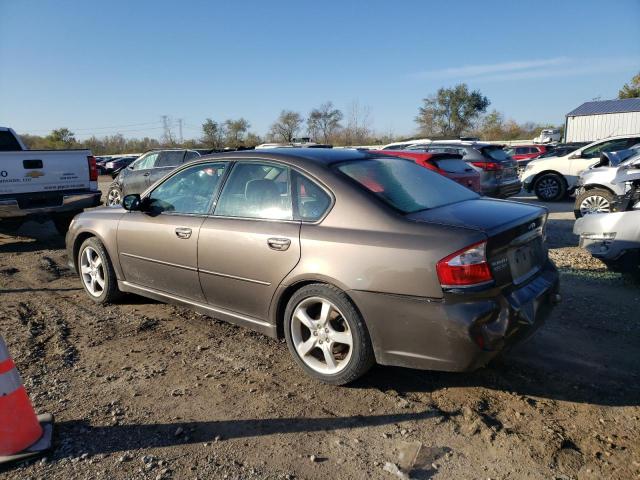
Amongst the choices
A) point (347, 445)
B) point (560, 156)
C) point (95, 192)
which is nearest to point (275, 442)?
point (347, 445)

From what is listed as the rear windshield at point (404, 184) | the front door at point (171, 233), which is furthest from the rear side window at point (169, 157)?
the rear windshield at point (404, 184)

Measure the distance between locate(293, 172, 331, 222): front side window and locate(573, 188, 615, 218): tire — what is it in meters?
7.47

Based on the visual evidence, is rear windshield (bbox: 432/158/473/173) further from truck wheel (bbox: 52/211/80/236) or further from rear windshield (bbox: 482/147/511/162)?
truck wheel (bbox: 52/211/80/236)

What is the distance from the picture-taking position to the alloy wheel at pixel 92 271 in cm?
506

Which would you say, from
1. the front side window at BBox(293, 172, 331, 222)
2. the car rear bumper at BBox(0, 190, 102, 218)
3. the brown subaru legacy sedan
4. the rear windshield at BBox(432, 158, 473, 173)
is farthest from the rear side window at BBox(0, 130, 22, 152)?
the front side window at BBox(293, 172, 331, 222)

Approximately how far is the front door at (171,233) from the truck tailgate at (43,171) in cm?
390

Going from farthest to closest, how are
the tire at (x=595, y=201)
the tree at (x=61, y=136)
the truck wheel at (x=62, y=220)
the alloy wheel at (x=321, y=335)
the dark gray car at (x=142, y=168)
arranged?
the tree at (x=61, y=136) → the dark gray car at (x=142, y=168) → the tire at (x=595, y=201) → the truck wheel at (x=62, y=220) → the alloy wheel at (x=321, y=335)

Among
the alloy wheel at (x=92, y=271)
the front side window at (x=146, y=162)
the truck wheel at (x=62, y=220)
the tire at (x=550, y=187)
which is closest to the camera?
the alloy wheel at (x=92, y=271)

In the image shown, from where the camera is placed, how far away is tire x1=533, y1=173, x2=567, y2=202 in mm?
13391

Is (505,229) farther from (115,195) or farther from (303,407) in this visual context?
(115,195)

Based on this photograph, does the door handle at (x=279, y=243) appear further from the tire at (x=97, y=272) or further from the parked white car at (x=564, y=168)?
the parked white car at (x=564, y=168)

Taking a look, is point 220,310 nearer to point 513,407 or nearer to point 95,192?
point 513,407

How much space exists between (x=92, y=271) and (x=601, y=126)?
4269cm

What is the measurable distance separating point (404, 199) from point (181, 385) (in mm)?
2012
